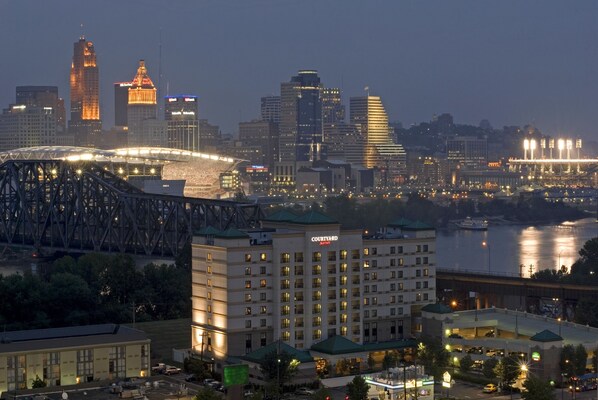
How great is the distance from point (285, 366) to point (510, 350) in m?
7.44

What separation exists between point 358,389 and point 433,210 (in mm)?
109809

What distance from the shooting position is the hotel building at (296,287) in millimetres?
44375

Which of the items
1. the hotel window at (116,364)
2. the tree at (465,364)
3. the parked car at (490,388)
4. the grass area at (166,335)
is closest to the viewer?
the parked car at (490,388)

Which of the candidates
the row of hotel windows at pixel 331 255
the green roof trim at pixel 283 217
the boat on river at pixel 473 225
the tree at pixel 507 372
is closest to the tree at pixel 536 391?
the tree at pixel 507 372

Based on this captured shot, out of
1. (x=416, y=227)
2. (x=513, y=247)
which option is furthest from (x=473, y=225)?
(x=416, y=227)

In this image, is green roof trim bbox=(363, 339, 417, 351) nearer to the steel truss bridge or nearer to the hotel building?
the hotel building

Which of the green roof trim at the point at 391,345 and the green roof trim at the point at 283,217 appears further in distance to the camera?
the green roof trim at the point at 283,217

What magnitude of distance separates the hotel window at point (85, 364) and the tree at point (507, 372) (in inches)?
444

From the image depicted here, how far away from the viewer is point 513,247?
103812 mm

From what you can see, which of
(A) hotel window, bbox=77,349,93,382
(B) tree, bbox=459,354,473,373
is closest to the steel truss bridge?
(B) tree, bbox=459,354,473,373

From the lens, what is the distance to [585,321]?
171 feet

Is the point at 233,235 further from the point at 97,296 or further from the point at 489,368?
the point at 97,296

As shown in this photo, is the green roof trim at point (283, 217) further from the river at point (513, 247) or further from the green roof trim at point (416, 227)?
the river at point (513, 247)

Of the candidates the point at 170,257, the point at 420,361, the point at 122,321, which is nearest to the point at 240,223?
the point at 170,257
